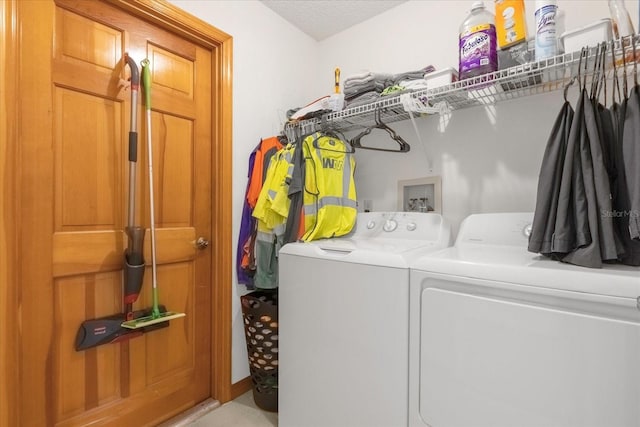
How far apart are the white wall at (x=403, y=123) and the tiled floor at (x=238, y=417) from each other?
0.15 metres

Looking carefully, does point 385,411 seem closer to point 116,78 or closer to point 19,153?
point 19,153

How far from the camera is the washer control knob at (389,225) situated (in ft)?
5.33

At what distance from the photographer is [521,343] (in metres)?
0.88

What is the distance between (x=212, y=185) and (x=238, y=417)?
129cm

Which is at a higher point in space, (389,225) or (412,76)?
(412,76)

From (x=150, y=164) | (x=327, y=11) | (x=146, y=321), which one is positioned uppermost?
(x=327, y=11)

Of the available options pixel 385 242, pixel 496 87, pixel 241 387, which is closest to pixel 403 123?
pixel 496 87

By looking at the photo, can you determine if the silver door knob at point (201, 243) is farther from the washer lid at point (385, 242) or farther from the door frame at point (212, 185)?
the washer lid at point (385, 242)

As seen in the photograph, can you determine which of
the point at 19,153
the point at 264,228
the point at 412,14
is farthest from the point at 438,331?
the point at 412,14

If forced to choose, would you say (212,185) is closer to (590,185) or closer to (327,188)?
(327,188)

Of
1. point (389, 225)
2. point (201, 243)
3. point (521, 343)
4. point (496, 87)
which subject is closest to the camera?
point (521, 343)

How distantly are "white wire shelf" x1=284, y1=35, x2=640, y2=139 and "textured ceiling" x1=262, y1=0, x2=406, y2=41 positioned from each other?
776 millimetres

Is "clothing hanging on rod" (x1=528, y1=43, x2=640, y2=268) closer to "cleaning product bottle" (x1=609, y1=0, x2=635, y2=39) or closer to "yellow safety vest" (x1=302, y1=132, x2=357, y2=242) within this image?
"cleaning product bottle" (x1=609, y1=0, x2=635, y2=39)

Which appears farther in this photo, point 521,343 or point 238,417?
point 238,417
